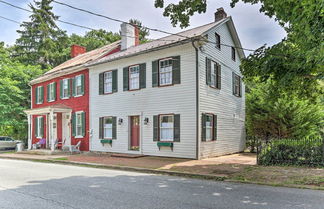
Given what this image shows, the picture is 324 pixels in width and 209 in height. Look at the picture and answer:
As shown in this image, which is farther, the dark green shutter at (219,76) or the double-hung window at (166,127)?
the dark green shutter at (219,76)

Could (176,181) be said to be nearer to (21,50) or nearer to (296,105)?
(296,105)

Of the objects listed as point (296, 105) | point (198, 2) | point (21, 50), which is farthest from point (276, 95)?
point (21, 50)

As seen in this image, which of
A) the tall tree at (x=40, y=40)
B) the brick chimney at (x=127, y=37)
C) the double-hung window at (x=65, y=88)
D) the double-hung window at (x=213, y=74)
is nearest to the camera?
the double-hung window at (x=213, y=74)

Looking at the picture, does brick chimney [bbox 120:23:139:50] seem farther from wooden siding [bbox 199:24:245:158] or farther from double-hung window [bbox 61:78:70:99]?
wooden siding [bbox 199:24:245:158]

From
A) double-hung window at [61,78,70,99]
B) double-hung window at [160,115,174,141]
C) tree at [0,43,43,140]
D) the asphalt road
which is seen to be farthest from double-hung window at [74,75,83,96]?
the asphalt road

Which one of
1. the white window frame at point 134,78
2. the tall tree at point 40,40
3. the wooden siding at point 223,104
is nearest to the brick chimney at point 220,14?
the wooden siding at point 223,104

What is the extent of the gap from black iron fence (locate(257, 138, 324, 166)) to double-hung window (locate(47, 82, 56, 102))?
16283 millimetres

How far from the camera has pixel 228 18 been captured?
53.0 ft

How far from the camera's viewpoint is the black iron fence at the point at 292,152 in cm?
980

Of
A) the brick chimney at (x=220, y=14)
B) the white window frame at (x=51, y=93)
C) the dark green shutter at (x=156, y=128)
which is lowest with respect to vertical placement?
the dark green shutter at (x=156, y=128)

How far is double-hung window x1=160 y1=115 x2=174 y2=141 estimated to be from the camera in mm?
13727

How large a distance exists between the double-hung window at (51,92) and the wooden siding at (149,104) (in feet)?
16.1

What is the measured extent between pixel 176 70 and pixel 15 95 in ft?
58.4

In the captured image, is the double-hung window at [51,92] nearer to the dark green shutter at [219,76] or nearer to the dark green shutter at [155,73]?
the dark green shutter at [155,73]
